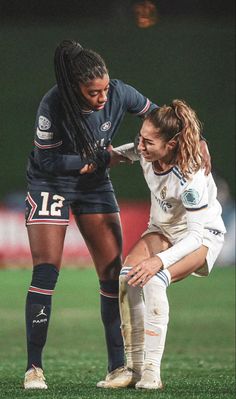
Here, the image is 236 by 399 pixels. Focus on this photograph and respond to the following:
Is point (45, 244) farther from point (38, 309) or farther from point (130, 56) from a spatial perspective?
point (130, 56)

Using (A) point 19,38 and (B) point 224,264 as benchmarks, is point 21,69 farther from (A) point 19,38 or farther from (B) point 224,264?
(B) point 224,264

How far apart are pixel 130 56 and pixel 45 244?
40.6 ft

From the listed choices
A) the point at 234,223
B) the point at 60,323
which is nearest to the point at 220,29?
the point at 234,223

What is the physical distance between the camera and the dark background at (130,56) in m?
17.0

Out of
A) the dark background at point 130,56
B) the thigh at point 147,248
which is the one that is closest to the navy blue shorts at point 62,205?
the thigh at point 147,248

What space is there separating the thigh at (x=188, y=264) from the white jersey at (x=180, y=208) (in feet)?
0.24

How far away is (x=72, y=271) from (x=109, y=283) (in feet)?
32.1

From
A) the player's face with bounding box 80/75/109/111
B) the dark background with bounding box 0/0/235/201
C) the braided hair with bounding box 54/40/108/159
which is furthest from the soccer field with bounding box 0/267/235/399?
the dark background with bounding box 0/0/235/201

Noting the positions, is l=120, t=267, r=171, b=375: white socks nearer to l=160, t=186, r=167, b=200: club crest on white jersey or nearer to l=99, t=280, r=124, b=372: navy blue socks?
l=99, t=280, r=124, b=372: navy blue socks

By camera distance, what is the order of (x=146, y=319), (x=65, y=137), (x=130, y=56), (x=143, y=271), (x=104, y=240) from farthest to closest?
(x=130, y=56) → (x=104, y=240) → (x=65, y=137) → (x=146, y=319) → (x=143, y=271)

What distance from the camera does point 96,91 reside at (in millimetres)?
4590

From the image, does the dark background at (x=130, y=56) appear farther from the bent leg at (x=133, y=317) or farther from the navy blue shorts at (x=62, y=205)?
the bent leg at (x=133, y=317)

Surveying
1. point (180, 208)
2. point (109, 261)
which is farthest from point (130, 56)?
point (180, 208)

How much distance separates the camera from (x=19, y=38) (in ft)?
56.2
